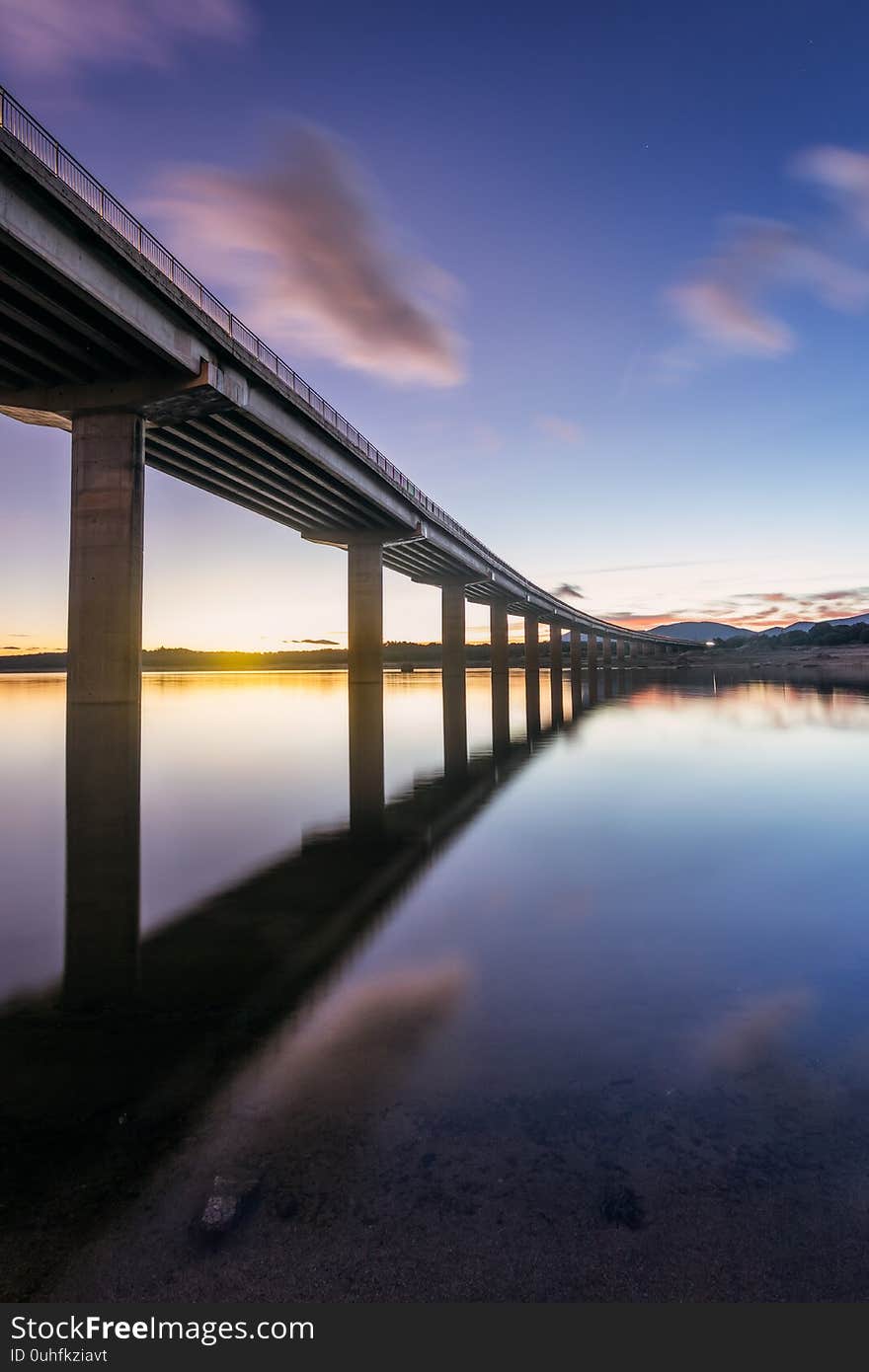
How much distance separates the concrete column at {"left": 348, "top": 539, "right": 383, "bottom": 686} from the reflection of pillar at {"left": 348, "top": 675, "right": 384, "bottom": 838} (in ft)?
50.8

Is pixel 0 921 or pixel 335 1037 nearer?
pixel 335 1037

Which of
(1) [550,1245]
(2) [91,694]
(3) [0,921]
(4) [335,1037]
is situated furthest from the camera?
(2) [91,694]

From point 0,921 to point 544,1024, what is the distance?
5.83 metres

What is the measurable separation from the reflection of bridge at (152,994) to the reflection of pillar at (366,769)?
38cm

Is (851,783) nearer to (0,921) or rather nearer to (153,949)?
(153,949)

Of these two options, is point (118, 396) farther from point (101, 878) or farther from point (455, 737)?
point (101, 878)

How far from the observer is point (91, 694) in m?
26.4

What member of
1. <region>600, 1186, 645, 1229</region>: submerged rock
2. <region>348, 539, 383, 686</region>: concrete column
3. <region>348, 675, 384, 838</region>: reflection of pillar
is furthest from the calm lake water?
<region>348, 539, 383, 686</region>: concrete column

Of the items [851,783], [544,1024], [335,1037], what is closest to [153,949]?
[335,1037]

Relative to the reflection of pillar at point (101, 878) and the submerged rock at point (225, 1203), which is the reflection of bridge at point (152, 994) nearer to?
the reflection of pillar at point (101, 878)

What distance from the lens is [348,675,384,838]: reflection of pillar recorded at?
39.6 feet

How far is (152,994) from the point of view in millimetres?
5375

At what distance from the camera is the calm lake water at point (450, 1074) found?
270 centimetres

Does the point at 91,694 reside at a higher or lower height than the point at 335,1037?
higher
